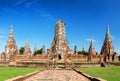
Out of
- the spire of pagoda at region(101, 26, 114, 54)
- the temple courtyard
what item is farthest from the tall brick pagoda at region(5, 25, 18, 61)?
the temple courtyard

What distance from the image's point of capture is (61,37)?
52406mm

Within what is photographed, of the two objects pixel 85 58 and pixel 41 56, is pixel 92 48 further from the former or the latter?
pixel 41 56

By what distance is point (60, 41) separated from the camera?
5219 cm

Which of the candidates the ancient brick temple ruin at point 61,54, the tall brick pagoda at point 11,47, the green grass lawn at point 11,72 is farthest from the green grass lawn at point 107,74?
the tall brick pagoda at point 11,47

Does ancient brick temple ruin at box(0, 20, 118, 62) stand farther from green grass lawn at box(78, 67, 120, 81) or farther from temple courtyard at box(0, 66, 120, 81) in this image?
temple courtyard at box(0, 66, 120, 81)

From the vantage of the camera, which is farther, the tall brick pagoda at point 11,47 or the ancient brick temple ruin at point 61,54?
the tall brick pagoda at point 11,47

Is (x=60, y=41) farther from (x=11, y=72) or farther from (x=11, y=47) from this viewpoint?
(x=11, y=72)

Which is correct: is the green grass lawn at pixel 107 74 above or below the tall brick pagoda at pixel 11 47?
below

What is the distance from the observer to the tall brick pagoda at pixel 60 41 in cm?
5197

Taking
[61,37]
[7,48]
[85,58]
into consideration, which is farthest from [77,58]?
[7,48]

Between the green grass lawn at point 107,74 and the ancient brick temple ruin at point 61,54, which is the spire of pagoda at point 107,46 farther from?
the green grass lawn at point 107,74

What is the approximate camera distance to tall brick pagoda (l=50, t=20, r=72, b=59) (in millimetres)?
51969

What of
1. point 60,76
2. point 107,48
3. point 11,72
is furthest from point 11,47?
point 60,76

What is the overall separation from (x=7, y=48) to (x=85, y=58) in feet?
62.0
